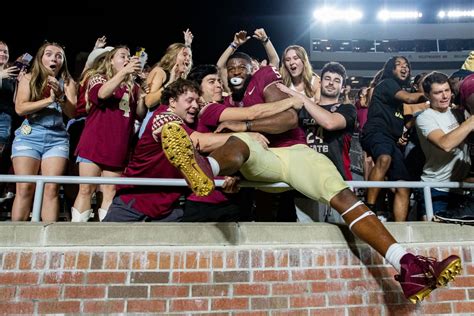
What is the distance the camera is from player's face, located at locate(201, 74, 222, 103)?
387 centimetres

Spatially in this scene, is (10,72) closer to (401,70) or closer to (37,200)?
(37,200)

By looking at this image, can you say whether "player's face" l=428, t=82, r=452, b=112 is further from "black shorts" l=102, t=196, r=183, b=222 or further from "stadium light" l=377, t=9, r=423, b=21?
"stadium light" l=377, t=9, r=423, b=21

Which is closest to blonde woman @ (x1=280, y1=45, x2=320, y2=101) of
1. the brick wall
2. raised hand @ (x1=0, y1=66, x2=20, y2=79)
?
the brick wall

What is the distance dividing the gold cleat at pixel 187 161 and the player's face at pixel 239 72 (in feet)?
6.60

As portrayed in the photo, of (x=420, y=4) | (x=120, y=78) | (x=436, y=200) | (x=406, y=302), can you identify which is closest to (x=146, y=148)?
(x=120, y=78)

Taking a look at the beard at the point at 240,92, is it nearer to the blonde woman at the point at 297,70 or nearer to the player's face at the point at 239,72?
the player's face at the point at 239,72

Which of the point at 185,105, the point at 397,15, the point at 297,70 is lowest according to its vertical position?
the point at 185,105

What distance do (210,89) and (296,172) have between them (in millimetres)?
1309

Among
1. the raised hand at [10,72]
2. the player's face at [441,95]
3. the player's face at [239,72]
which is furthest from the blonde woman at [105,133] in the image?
the player's face at [441,95]

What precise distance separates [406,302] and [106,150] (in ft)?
9.15

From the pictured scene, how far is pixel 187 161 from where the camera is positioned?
93.4 inches

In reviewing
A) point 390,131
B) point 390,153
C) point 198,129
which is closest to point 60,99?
point 198,129

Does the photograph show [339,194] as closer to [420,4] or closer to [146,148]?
[146,148]

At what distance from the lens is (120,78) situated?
144 inches
